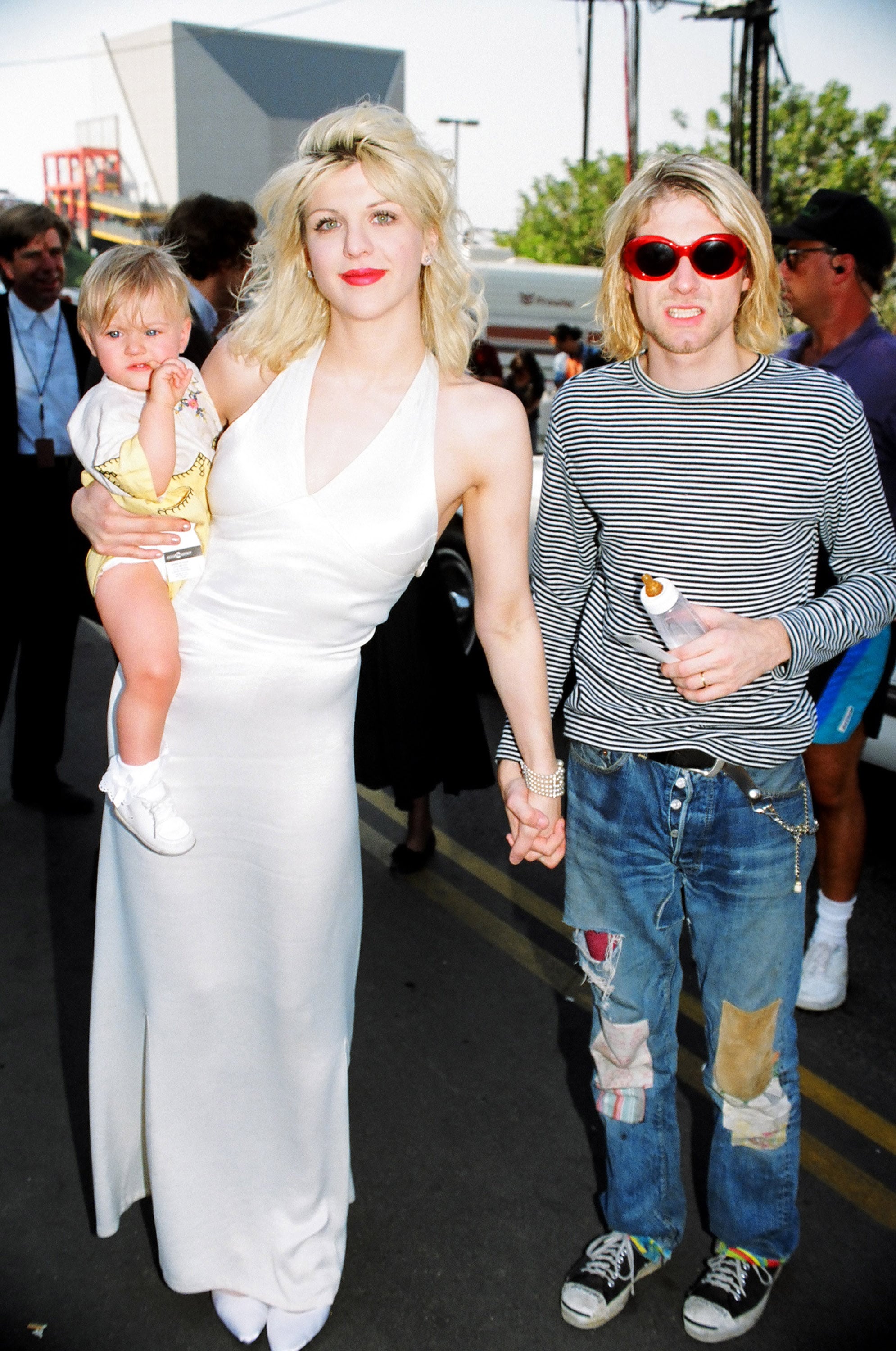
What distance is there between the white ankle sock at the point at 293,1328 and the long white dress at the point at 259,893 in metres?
0.03

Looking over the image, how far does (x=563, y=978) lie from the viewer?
3.98 m

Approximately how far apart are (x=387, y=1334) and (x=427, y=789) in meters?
2.23

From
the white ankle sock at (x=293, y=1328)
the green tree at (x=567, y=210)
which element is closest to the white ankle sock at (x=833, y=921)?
the white ankle sock at (x=293, y=1328)

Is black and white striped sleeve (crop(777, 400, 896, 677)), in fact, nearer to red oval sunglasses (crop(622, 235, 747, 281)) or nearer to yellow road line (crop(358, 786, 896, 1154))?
red oval sunglasses (crop(622, 235, 747, 281))

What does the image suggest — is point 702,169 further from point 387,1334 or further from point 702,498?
point 387,1334

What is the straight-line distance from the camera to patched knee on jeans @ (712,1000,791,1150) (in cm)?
228

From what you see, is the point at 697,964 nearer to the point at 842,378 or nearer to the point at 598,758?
the point at 598,758

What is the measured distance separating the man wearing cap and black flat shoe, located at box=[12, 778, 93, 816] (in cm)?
324

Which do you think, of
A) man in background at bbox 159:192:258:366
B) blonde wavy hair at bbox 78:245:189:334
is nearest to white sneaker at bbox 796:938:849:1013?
blonde wavy hair at bbox 78:245:189:334

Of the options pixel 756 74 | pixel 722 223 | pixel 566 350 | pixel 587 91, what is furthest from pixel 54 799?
pixel 587 91

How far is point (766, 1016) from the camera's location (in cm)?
228

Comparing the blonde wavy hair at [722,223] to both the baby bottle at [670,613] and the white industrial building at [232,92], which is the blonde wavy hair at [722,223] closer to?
the baby bottle at [670,613]

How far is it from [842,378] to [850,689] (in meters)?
0.96

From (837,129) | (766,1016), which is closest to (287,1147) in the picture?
(766,1016)
